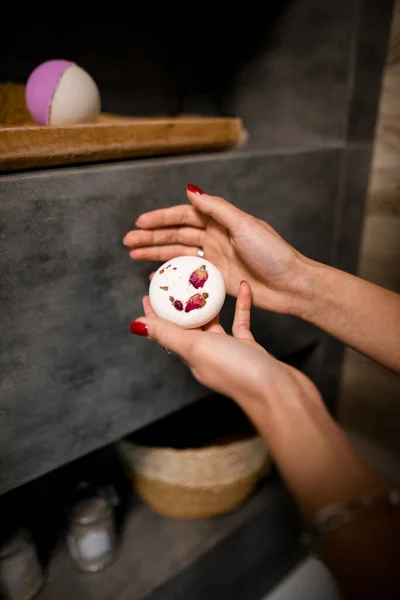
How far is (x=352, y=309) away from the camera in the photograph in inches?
28.6

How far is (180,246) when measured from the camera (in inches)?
30.4

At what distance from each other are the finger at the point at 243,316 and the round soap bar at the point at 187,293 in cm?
5

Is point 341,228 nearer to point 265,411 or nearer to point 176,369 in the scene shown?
point 176,369

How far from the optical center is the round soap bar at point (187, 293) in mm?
632

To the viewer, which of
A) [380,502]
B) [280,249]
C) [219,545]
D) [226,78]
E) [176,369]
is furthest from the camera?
[226,78]

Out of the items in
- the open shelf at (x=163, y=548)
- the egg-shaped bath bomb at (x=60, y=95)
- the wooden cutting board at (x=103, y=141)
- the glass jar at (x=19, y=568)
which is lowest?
the open shelf at (x=163, y=548)

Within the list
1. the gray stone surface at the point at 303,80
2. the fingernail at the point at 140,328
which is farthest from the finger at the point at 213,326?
the gray stone surface at the point at 303,80

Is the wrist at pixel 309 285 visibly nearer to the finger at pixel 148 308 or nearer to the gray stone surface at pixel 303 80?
the finger at pixel 148 308

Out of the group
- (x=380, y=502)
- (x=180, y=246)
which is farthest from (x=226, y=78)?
(x=380, y=502)

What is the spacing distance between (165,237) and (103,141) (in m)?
0.17

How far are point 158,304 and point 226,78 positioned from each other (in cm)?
77

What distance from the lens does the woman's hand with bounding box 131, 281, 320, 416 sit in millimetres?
521

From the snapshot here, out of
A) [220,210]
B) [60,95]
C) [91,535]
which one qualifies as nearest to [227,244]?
[220,210]

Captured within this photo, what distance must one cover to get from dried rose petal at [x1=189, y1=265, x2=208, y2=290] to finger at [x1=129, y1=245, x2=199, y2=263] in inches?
4.7
